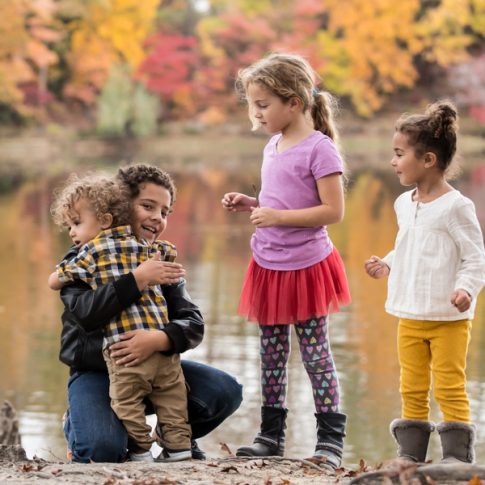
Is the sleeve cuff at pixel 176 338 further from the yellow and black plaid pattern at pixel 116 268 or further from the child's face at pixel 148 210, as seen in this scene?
the child's face at pixel 148 210

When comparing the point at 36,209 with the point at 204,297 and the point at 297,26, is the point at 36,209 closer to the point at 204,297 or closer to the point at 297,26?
the point at 204,297

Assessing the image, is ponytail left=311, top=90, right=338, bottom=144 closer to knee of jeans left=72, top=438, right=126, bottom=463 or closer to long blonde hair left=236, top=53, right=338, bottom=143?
long blonde hair left=236, top=53, right=338, bottom=143

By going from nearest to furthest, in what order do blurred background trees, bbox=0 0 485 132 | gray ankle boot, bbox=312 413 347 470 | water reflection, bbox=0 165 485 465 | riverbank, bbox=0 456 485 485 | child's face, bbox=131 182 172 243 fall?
riverbank, bbox=0 456 485 485 → child's face, bbox=131 182 172 243 → gray ankle boot, bbox=312 413 347 470 → water reflection, bbox=0 165 485 465 → blurred background trees, bbox=0 0 485 132

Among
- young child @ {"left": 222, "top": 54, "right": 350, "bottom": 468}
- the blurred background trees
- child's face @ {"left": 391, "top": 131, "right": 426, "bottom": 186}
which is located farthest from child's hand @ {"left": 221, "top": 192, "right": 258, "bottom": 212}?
the blurred background trees

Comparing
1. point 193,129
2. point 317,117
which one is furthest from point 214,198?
point 317,117

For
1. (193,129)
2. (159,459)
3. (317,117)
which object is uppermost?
(193,129)

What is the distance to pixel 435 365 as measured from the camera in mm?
3072

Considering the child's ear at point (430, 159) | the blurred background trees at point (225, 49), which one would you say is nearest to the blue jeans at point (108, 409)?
the child's ear at point (430, 159)

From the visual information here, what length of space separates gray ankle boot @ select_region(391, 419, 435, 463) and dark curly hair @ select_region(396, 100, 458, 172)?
2.32ft

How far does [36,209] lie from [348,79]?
1496 centimetres

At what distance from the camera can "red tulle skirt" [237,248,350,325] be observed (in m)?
3.21

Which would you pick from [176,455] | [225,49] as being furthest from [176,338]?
[225,49]

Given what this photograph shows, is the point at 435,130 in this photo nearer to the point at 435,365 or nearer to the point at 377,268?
the point at 377,268

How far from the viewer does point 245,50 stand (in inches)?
1219
